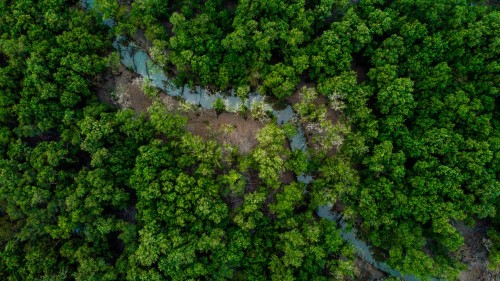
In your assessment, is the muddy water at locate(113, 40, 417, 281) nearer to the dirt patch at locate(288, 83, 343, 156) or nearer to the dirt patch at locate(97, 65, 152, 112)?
the dirt patch at locate(288, 83, 343, 156)

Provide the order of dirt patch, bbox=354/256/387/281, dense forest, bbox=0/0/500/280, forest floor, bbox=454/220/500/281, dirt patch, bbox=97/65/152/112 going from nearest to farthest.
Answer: dense forest, bbox=0/0/500/280, forest floor, bbox=454/220/500/281, dirt patch, bbox=354/256/387/281, dirt patch, bbox=97/65/152/112

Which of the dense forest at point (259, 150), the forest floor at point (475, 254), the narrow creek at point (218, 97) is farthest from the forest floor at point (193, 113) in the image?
the forest floor at point (475, 254)

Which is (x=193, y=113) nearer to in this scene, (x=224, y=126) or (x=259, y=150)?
(x=224, y=126)

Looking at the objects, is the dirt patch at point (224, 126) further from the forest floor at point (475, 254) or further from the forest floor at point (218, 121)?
the forest floor at point (475, 254)

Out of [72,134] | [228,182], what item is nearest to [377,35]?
[228,182]

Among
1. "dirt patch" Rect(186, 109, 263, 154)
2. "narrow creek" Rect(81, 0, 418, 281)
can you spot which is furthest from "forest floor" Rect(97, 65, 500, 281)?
"narrow creek" Rect(81, 0, 418, 281)

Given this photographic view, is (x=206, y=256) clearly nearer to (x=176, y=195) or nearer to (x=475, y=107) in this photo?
(x=176, y=195)
